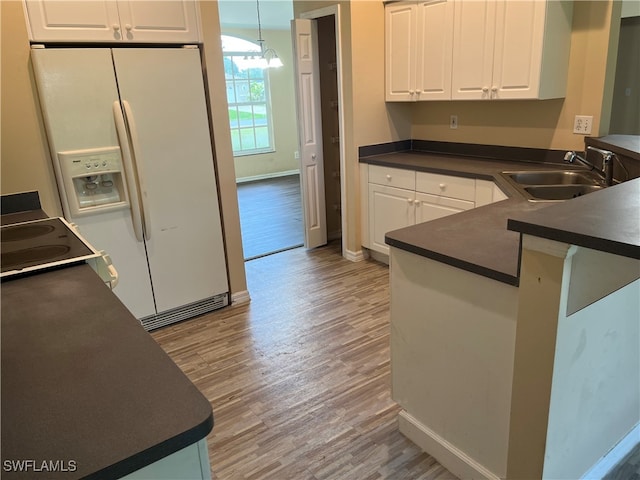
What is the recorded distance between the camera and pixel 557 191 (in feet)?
8.75

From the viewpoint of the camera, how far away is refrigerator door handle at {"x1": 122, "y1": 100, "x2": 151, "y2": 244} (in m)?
2.71

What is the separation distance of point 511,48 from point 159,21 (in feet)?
7.19

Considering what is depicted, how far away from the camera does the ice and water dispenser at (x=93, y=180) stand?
8.65 ft

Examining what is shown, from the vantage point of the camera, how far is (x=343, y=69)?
152 inches

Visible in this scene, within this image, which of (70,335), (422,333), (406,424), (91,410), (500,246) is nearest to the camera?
(91,410)

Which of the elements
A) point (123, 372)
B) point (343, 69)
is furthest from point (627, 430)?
point (343, 69)

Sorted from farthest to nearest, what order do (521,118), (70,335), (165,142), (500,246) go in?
(521,118) < (165,142) < (500,246) < (70,335)

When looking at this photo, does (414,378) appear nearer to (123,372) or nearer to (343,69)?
(123,372)

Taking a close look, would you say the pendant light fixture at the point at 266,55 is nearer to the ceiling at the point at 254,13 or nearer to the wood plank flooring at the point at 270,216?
the ceiling at the point at 254,13

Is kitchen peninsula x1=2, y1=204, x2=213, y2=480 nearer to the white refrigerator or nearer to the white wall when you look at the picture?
the white wall

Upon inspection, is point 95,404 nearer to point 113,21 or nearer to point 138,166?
point 138,166

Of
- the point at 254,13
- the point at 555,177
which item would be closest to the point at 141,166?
the point at 555,177

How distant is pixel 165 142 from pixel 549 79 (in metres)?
2.44

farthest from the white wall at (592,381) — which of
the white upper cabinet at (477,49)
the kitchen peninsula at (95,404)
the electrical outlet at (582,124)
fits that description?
the white upper cabinet at (477,49)
